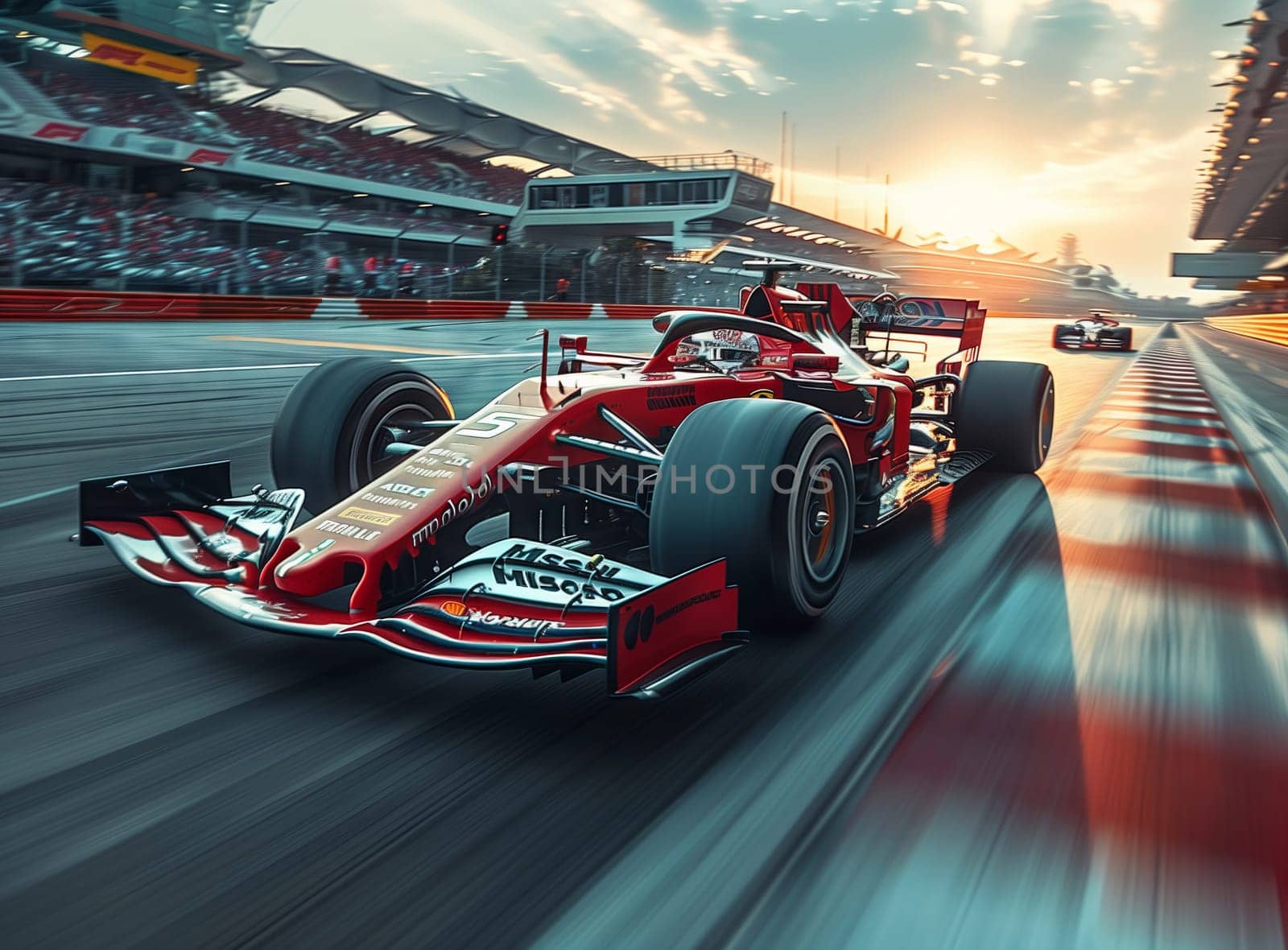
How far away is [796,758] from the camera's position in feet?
8.52

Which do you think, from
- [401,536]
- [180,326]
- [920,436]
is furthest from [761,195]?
[401,536]

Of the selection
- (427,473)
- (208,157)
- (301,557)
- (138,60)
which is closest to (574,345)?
(427,473)

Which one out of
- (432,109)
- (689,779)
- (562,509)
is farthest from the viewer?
(432,109)

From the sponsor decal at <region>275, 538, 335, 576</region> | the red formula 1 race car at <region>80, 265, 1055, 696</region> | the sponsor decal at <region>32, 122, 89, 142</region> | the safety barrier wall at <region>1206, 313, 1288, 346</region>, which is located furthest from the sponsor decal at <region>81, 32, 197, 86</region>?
the sponsor decal at <region>275, 538, 335, 576</region>

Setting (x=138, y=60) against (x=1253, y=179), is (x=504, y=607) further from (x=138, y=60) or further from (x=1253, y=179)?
(x=1253, y=179)

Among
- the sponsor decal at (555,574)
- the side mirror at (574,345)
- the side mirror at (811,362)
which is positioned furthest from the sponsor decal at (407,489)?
the side mirror at (811,362)

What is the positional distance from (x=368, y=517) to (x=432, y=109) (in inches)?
2193

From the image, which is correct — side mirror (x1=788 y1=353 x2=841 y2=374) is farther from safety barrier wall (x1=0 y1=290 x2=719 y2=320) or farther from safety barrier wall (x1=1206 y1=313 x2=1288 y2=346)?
safety barrier wall (x1=1206 y1=313 x2=1288 y2=346)

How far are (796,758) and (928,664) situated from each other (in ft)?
2.96

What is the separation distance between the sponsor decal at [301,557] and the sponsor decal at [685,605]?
1156 millimetres

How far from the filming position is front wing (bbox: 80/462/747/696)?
8.41 feet

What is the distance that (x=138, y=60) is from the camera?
116ft

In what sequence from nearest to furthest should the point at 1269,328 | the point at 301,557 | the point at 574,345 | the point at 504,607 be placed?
the point at 504,607, the point at 301,557, the point at 574,345, the point at 1269,328

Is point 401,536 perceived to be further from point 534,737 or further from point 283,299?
point 283,299
